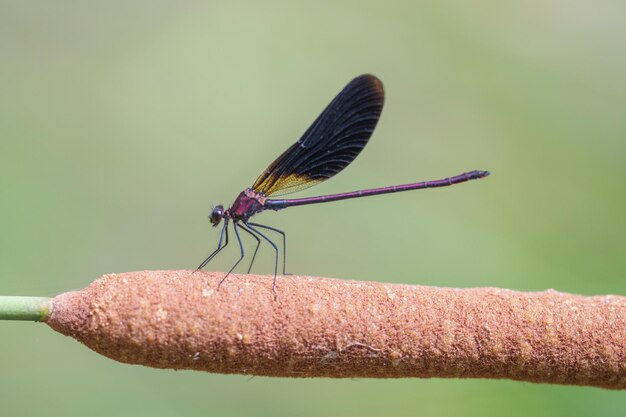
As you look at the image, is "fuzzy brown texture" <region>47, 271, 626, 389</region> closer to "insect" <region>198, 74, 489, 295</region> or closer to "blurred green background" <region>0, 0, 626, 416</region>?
"insect" <region>198, 74, 489, 295</region>

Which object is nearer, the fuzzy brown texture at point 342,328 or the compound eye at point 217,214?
the fuzzy brown texture at point 342,328

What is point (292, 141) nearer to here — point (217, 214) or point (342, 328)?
point (217, 214)

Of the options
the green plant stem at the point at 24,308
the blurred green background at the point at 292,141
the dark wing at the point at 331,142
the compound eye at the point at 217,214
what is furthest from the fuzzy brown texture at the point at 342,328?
the blurred green background at the point at 292,141

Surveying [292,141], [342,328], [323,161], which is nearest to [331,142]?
[323,161]

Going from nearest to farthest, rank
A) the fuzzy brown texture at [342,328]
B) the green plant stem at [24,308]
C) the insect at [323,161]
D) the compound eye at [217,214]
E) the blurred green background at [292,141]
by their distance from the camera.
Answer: the green plant stem at [24,308], the fuzzy brown texture at [342,328], the compound eye at [217,214], the insect at [323,161], the blurred green background at [292,141]

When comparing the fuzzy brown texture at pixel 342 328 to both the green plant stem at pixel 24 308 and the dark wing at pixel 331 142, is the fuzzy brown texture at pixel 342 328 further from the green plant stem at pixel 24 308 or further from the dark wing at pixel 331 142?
the dark wing at pixel 331 142

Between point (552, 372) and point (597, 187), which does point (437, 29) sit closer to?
point (597, 187)

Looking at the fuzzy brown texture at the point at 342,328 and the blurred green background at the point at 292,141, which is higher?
the blurred green background at the point at 292,141

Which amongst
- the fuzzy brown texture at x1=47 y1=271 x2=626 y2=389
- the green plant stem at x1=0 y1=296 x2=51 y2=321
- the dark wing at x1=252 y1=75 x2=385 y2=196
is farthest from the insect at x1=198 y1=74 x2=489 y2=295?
the green plant stem at x1=0 y1=296 x2=51 y2=321
